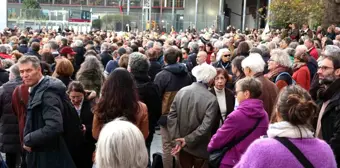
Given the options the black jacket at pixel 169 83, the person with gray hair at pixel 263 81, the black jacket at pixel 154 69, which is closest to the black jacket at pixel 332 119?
the person with gray hair at pixel 263 81

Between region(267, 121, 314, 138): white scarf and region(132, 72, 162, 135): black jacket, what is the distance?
3.40 meters

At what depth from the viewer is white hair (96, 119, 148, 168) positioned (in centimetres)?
321

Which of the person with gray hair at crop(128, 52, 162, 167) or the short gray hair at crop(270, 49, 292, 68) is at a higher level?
the short gray hair at crop(270, 49, 292, 68)

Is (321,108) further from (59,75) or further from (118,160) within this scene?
(59,75)

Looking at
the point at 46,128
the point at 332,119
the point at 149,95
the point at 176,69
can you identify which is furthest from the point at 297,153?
the point at 176,69

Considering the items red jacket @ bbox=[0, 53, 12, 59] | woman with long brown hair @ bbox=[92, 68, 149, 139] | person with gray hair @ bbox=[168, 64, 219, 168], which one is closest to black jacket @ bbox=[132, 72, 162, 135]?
person with gray hair @ bbox=[168, 64, 219, 168]

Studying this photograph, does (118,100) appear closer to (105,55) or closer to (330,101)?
(330,101)

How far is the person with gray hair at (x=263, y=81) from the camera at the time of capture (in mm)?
6039

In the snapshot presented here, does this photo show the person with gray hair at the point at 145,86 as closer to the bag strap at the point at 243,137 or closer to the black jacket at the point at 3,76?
the bag strap at the point at 243,137

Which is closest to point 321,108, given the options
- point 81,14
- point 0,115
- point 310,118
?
point 310,118

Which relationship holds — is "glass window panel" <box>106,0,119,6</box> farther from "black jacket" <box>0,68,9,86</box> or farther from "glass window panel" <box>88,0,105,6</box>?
"black jacket" <box>0,68,9,86</box>

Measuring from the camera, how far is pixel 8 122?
21.5ft

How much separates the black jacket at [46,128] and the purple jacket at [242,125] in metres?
1.52

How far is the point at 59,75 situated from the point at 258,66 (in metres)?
2.66
